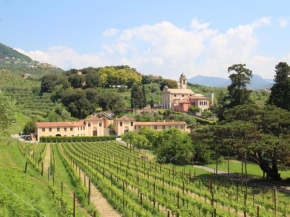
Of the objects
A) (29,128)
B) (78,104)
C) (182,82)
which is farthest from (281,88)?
(182,82)

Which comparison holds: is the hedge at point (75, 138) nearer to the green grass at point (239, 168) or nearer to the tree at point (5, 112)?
the tree at point (5, 112)

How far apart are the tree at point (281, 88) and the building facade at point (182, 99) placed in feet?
148

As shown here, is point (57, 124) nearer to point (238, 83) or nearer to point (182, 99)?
point (238, 83)

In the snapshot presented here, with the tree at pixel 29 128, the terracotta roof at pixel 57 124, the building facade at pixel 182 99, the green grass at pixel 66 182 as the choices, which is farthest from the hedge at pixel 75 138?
the building facade at pixel 182 99

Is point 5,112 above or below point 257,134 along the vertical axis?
above

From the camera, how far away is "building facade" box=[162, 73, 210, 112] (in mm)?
87875

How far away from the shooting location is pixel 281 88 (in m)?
41.0

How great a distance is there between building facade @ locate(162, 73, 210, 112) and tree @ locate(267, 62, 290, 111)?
45.2 m

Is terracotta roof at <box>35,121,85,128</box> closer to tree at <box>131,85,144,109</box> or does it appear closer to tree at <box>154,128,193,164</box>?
tree at <box>131,85,144,109</box>

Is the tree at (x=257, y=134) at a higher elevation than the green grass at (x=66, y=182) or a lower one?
higher

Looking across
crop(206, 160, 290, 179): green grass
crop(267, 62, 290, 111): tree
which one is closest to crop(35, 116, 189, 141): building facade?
→ crop(206, 160, 290, 179): green grass

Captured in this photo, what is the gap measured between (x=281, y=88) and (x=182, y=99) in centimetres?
5561

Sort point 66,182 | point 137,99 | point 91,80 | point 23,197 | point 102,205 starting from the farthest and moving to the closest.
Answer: point 91,80 → point 137,99 → point 66,182 → point 102,205 → point 23,197

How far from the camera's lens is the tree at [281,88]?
39812mm
